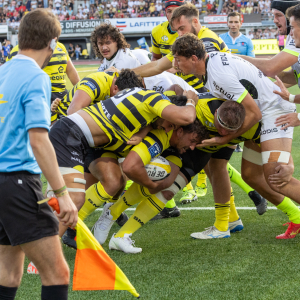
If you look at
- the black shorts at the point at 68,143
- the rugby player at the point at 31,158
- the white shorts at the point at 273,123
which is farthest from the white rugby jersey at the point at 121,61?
the rugby player at the point at 31,158

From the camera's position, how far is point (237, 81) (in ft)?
12.5

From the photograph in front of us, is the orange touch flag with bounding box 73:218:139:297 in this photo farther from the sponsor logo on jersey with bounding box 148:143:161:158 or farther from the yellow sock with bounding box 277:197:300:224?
the yellow sock with bounding box 277:197:300:224

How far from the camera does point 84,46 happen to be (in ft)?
132

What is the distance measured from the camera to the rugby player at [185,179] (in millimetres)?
3818

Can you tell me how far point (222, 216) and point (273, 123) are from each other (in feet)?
3.92

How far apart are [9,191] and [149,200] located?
2.21 metres

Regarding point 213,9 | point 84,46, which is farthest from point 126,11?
point 213,9

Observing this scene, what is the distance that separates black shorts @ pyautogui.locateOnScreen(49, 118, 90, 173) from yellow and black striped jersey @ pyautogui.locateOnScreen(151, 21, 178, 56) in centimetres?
309

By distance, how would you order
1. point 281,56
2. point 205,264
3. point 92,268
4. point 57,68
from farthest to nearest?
point 57,68
point 281,56
point 205,264
point 92,268

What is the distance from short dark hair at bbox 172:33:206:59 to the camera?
12.8 ft

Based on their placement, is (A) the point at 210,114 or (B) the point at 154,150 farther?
(A) the point at 210,114

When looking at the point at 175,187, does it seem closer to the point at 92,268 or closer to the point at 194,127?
the point at 194,127

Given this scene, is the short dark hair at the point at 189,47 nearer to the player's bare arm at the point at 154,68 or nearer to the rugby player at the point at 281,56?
the rugby player at the point at 281,56

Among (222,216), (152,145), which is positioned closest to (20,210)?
(152,145)
